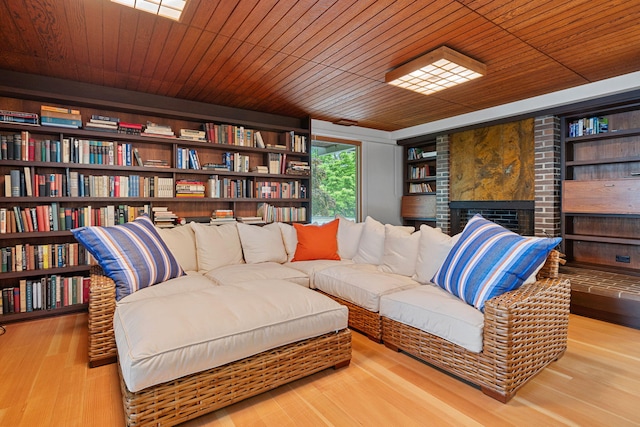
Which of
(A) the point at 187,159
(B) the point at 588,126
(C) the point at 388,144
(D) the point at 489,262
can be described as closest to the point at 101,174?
(A) the point at 187,159

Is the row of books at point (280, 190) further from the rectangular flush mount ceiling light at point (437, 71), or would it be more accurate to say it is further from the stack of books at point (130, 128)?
the rectangular flush mount ceiling light at point (437, 71)

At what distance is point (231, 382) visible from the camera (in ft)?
5.58

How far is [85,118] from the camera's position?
3416 mm

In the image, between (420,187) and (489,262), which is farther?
(420,187)

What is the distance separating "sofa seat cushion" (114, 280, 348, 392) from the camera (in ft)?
4.92

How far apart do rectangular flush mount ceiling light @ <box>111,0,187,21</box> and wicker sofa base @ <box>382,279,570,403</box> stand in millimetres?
2492

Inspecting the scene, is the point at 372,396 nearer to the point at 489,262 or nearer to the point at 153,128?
the point at 489,262

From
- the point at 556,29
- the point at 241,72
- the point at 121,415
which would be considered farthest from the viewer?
the point at 241,72

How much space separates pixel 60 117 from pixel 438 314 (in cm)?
367

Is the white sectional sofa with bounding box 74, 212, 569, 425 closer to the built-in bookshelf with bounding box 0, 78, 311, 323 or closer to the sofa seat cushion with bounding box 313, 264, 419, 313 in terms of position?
the sofa seat cushion with bounding box 313, 264, 419, 313

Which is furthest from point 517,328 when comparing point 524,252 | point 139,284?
point 139,284

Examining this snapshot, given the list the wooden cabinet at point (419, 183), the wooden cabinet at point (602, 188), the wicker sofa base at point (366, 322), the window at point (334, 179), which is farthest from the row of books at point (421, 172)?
the wicker sofa base at point (366, 322)

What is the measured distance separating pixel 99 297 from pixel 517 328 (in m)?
2.48

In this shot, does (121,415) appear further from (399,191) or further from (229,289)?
(399,191)
